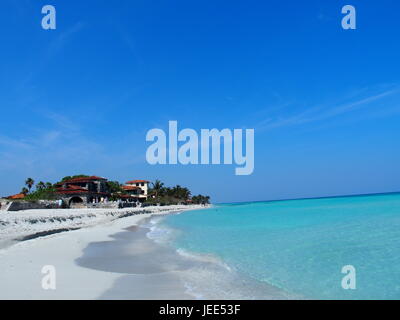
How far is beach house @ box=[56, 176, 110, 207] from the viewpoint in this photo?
63.7 meters

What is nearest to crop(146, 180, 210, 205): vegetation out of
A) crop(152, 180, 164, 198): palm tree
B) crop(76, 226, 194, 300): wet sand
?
crop(152, 180, 164, 198): palm tree

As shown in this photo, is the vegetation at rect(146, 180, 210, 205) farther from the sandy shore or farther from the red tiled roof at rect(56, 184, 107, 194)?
the sandy shore

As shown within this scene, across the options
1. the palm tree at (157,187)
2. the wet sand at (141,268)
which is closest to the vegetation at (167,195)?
the palm tree at (157,187)

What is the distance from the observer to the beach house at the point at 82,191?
63.7 metres

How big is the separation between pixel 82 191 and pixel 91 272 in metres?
58.7

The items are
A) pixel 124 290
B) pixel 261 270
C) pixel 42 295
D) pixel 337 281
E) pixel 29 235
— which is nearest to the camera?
pixel 42 295

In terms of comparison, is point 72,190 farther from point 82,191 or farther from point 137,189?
point 137,189

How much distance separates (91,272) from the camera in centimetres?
908

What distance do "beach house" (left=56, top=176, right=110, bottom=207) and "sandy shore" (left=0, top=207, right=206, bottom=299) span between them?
1968 inches

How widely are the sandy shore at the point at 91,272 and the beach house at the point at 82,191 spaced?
50.0m
